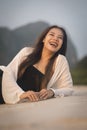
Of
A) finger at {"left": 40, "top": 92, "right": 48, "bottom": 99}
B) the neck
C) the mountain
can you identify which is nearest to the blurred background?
the mountain

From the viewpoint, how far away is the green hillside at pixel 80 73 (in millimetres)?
2076

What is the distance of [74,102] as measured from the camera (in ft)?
6.63

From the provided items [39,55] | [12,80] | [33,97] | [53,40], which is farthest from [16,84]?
[53,40]

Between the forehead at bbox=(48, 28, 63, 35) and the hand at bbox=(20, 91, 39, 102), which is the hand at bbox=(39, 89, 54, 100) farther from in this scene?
the forehead at bbox=(48, 28, 63, 35)

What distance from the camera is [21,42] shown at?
2.10 meters

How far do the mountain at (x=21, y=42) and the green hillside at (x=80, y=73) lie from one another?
0.04 meters

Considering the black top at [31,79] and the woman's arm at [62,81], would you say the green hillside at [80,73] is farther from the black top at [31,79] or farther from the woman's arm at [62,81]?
the black top at [31,79]

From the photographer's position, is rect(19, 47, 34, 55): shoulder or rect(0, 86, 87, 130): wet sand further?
rect(19, 47, 34, 55): shoulder

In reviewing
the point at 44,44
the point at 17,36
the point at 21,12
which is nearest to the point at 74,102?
the point at 44,44

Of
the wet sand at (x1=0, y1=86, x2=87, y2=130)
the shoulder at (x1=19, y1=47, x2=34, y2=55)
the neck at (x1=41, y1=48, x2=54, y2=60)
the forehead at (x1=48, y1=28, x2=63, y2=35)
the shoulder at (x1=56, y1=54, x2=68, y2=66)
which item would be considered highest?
the forehead at (x1=48, y1=28, x2=63, y2=35)

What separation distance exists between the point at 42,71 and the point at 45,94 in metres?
0.17

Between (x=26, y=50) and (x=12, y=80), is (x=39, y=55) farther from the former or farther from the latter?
(x=12, y=80)

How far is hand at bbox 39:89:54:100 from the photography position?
2.03 meters

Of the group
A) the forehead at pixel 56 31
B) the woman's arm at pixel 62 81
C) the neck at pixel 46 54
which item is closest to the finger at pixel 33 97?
the woman's arm at pixel 62 81
